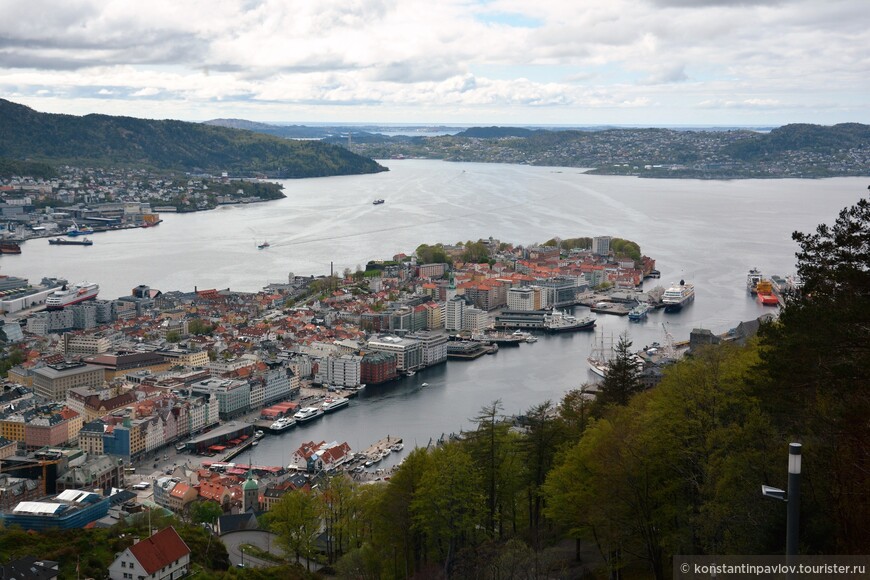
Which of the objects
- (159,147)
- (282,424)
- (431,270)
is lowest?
(282,424)

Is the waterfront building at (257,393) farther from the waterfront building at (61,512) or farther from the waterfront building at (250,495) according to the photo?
the waterfront building at (61,512)

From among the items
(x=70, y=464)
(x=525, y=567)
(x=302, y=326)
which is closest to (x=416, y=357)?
(x=302, y=326)

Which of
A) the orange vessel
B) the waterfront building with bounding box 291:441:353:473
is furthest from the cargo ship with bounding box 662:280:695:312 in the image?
the waterfront building with bounding box 291:441:353:473

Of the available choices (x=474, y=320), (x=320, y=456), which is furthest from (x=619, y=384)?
(x=474, y=320)

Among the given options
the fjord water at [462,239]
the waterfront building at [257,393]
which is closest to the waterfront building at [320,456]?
the fjord water at [462,239]

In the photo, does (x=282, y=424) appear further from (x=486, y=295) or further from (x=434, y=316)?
(x=486, y=295)

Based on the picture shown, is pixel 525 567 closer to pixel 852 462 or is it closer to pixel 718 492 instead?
pixel 718 492
